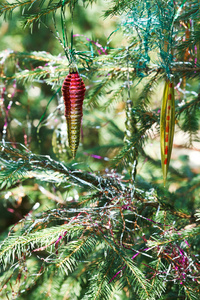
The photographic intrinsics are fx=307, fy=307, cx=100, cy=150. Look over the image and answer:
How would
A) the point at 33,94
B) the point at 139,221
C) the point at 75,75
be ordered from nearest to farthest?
the point at 75,75, the point at 139,221, the point at 33,94

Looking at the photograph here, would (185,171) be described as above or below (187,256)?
below

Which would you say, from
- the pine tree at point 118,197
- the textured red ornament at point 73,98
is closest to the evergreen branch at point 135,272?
the pine tree at point 118,197

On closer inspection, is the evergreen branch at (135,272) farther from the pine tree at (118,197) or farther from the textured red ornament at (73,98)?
the textured red ornament at (73,98)

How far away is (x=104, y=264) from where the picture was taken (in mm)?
301

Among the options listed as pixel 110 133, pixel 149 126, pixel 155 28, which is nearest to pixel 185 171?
pixel 110 133

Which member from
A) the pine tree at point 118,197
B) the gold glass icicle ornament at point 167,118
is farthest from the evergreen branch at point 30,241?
the gold glass icicle ornament at point 167,118

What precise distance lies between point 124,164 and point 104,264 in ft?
0.41

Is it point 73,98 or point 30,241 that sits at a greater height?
point 73,98

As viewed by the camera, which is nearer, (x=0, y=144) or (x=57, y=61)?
(x=0, y=144)

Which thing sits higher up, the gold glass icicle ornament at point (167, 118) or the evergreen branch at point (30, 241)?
the gold glass icicle ornament at point (167, 118)

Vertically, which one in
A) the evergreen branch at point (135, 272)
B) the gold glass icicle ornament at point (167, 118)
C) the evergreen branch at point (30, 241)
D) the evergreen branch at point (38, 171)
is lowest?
the evergreen branch at point (135, 272)

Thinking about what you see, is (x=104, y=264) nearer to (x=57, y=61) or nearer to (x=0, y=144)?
(x=0, y=144)

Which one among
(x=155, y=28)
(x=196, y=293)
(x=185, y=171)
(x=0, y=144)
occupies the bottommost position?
(x=185, y=171)

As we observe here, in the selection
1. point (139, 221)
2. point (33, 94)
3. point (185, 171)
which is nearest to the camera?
point (139, 221)
